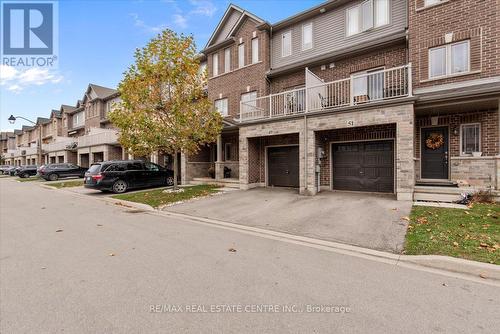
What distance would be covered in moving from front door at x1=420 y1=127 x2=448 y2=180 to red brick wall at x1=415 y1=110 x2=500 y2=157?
0.29 meters

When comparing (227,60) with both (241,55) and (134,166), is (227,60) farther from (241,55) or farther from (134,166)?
(134,166)

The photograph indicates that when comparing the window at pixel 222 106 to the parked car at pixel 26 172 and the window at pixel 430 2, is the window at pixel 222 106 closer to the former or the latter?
the window at pixel 430 2

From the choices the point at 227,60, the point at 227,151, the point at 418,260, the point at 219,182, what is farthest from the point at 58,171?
the point at 418,260

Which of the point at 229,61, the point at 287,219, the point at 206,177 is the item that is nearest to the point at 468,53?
the point at 287,219

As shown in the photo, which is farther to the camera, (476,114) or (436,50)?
(436,50)

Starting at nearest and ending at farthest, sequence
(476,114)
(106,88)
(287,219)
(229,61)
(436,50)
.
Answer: (287,219)
(476,114)
(436,50)
(229,61)
(106,88)

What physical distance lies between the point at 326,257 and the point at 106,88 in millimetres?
39824

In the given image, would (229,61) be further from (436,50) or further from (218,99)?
(436,50)

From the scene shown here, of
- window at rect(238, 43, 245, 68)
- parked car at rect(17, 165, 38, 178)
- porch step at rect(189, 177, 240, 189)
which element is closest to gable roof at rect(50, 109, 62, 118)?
parked car at rect(17, 165, 38, 178)

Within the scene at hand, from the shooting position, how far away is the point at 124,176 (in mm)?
15336

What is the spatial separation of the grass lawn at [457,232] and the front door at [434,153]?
300cm

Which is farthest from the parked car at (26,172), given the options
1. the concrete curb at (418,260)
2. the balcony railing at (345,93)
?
the concrete curb at (418,260)

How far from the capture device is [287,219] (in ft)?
25.9

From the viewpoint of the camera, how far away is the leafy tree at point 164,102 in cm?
1272
